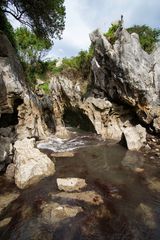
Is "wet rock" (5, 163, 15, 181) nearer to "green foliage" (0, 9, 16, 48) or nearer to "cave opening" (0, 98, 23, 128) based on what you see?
"cave opening" (0, 98, 23, 128)

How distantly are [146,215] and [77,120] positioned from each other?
22.5m

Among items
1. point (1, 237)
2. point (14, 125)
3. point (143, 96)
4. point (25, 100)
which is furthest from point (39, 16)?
point (1, 237)

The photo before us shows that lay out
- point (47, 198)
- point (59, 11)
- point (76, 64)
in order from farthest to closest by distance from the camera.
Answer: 1. point (76, 64)
2. point (59, 11)
3. point (47, 198)

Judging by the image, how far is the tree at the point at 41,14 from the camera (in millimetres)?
21844

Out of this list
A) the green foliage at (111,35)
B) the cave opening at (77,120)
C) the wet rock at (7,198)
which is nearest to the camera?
the wet rock at (7,198)

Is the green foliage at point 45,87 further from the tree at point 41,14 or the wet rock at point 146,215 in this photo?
the wet rock at point 146,215

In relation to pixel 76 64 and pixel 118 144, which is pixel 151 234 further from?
pixel 76 64

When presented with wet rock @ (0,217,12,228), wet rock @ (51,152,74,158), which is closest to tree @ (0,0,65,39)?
wet rock @ (51,152,74,158)

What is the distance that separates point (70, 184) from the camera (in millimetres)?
11016

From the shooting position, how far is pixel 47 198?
9.91 metres

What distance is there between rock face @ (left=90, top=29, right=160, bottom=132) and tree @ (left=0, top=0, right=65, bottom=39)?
5.29 m

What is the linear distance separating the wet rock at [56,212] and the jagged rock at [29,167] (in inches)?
104

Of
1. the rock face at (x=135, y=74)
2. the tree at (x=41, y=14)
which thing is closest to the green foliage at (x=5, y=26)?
the tree at (x=41, y=14)

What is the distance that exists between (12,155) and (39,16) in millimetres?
15762
